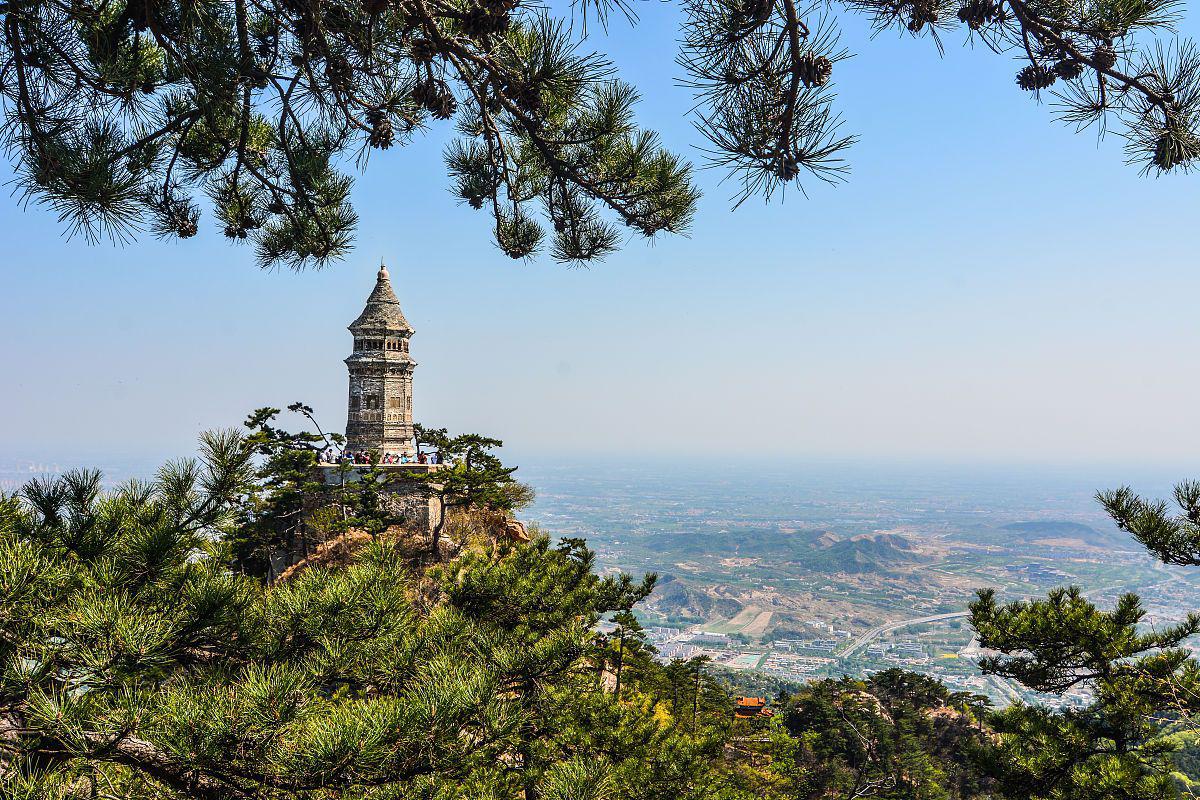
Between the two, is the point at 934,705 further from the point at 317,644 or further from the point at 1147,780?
the point at 317,644

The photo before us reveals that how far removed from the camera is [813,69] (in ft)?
9.61

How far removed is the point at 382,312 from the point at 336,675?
13.6m

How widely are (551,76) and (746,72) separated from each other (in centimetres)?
103

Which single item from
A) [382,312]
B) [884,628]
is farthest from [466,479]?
[884,628]

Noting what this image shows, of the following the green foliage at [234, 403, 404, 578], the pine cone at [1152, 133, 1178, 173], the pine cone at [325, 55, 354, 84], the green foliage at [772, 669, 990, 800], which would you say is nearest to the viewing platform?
the green foliage at [234, 403, 404, 578]

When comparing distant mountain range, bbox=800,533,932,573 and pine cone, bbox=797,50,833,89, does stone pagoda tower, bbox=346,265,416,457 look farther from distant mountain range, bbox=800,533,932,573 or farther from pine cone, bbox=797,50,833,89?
distant mountain range, bbox=800,533,932,573

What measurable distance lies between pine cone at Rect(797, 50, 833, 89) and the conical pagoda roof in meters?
14.1

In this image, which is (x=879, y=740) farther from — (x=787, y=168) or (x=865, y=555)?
(x=865, y=555)

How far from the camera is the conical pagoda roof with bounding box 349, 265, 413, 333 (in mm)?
15742

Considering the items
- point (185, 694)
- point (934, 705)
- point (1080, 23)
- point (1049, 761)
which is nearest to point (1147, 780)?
point (1049, 761)

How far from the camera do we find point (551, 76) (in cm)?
353

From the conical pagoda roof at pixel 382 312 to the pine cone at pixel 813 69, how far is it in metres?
14.1

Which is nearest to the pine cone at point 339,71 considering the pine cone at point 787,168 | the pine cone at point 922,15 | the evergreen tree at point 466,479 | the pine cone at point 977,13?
the pine cone at point 787,168

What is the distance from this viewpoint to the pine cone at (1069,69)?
10.7 feet
